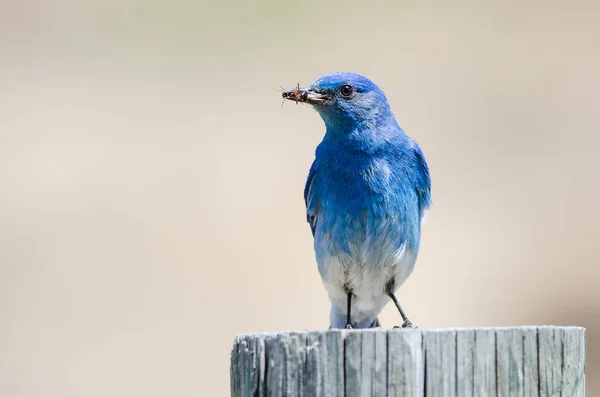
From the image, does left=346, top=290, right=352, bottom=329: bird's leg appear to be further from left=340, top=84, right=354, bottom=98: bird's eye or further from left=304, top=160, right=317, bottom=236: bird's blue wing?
left=340, top=84, right=354, bottom=98: bird's eye

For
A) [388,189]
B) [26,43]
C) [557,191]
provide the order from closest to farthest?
[388,189]
[557,191]
[26,43]

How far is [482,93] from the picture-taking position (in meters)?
19.1

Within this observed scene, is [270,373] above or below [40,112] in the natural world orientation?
below

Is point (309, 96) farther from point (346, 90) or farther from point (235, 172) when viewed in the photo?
point (235, 172)

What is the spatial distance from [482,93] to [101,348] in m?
9.76

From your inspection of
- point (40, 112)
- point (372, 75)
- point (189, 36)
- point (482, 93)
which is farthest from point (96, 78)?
point (482, 93)

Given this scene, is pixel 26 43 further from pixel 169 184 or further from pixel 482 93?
pixel 482 93

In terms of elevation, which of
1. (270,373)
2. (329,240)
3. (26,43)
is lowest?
(270,373)

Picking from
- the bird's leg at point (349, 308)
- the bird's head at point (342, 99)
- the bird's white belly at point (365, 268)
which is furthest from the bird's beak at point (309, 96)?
the bird's leg at point (349, 308)

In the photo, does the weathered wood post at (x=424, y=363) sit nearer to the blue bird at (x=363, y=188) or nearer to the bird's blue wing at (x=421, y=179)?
the blue bird at (x=363, y=188)

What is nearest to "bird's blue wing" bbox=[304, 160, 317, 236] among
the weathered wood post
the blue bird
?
the blue bird

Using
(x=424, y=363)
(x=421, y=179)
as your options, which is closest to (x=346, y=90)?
(x=421, y=179)

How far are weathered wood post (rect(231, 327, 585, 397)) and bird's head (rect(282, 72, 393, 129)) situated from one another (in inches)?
135

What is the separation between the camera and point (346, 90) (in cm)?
729
